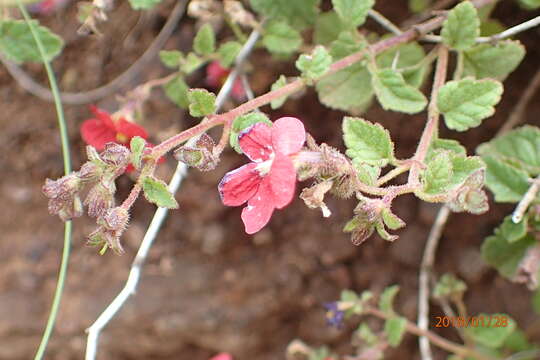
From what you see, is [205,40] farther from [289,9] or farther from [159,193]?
[159,193]

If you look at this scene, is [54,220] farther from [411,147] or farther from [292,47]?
[411,147]

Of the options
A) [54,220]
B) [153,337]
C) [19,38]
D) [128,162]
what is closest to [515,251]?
[128,162]

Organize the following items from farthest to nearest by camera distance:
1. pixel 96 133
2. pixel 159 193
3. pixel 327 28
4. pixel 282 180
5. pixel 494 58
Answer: pixel 327 28 < pixel 96 133 < pixel 494 58 < pixel 159 193 < pixel 282 180

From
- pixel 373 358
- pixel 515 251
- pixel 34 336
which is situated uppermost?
pixel 34 336

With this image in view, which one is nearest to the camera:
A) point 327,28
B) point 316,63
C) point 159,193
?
point 159,193

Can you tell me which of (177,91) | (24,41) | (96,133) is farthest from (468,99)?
(24,41)

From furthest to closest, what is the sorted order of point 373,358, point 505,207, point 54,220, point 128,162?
point 54,220, point 505,207, point 373,358, point 128,162

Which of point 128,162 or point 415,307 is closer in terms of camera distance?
point 128,162
